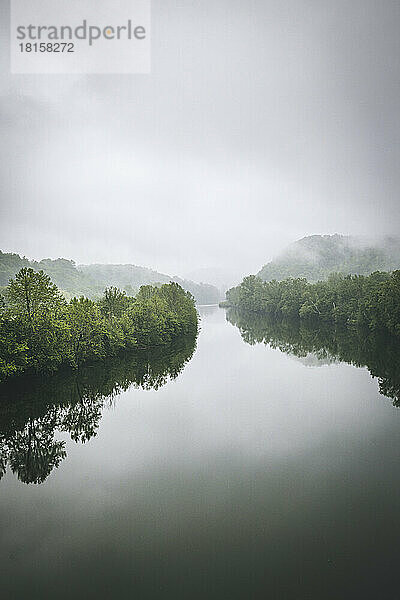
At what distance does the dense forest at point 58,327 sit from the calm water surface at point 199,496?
327 centimetres

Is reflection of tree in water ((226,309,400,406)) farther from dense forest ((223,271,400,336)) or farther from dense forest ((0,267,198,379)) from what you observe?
dense forest ((0,267,198,379))

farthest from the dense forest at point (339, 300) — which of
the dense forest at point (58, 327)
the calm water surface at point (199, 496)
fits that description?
the calm water surface at point (199, 496)

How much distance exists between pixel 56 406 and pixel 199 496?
37.3ft

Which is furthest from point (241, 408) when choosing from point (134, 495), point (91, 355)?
point (91, 355)

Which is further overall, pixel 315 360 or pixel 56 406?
pixel 315 360

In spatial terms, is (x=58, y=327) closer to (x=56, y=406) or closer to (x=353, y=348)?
(x=56, y=406)

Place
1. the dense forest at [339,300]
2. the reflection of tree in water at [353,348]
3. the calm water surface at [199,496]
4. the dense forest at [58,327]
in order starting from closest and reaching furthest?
1. the calm water surface at [199,496]
2. the dense forest at [58,327]
3. the reflection of tree in water at [353,348]
4. the dense forest at [339,300]

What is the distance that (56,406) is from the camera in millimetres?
19594

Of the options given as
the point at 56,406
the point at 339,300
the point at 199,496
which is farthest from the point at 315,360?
the point at 339,300

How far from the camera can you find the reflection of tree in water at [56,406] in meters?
13.9

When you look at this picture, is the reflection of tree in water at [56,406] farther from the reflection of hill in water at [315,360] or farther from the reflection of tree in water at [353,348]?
the reflection of tree in water at [353,348]

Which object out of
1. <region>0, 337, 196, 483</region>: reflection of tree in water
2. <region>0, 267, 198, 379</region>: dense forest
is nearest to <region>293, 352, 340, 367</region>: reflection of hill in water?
<region>0, 337, 196, 483</region>: reflection of tree in water

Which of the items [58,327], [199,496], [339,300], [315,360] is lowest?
[199,496]

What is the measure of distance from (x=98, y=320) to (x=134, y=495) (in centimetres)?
2077
